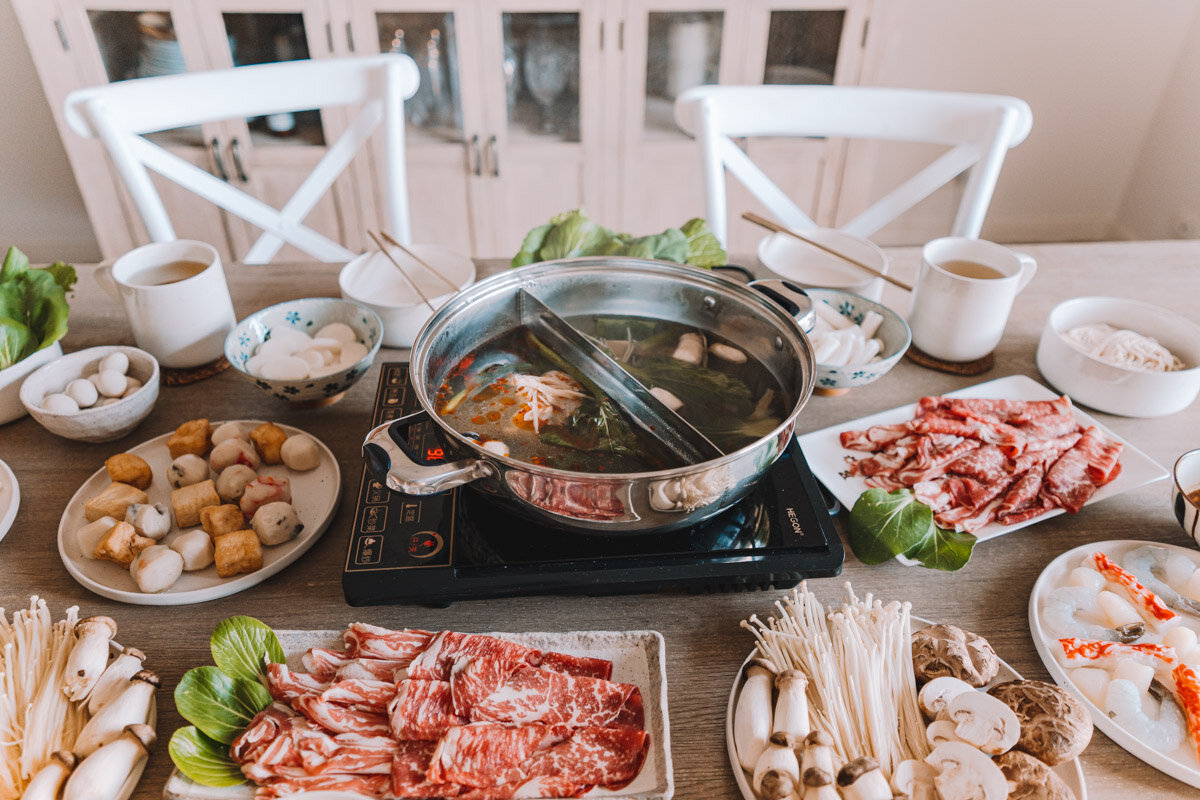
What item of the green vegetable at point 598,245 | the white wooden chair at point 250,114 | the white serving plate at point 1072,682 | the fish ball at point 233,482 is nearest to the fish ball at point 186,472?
the fish ball at point 233,482

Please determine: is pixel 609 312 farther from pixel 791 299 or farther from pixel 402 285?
pixel 402 285

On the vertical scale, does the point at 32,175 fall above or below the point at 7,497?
below

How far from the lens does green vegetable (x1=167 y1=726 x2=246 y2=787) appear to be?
32.2 inches

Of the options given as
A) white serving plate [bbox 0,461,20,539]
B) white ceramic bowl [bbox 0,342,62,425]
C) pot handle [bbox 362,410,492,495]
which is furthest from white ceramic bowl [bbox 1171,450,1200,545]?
white ceramic bowl [bbox 0,342,62,425]

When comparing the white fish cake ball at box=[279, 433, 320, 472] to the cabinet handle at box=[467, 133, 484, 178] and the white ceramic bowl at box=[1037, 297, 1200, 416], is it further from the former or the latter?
the cabinet handle at box=[467, 133, 484, 178]

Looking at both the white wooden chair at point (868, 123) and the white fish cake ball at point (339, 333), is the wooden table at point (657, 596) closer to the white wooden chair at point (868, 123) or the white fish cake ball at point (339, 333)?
the white fish cake ball at point (339, 333)

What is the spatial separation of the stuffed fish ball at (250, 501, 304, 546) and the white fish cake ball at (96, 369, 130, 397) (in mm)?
403

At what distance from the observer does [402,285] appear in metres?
1.67

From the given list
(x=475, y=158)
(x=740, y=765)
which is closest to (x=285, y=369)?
(x=740, y=765)

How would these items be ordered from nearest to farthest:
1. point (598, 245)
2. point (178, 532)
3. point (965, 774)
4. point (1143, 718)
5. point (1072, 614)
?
point (965, 774) < point (1143, 718) < point (1072, 614) < point (178, 532) < point (598, 245)

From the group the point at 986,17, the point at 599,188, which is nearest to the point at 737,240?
the point at 599,188

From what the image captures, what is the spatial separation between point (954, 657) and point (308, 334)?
1.22 metres

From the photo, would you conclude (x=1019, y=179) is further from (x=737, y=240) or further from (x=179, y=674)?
(x=179, y=674)

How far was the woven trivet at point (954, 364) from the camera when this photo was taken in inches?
61.1
